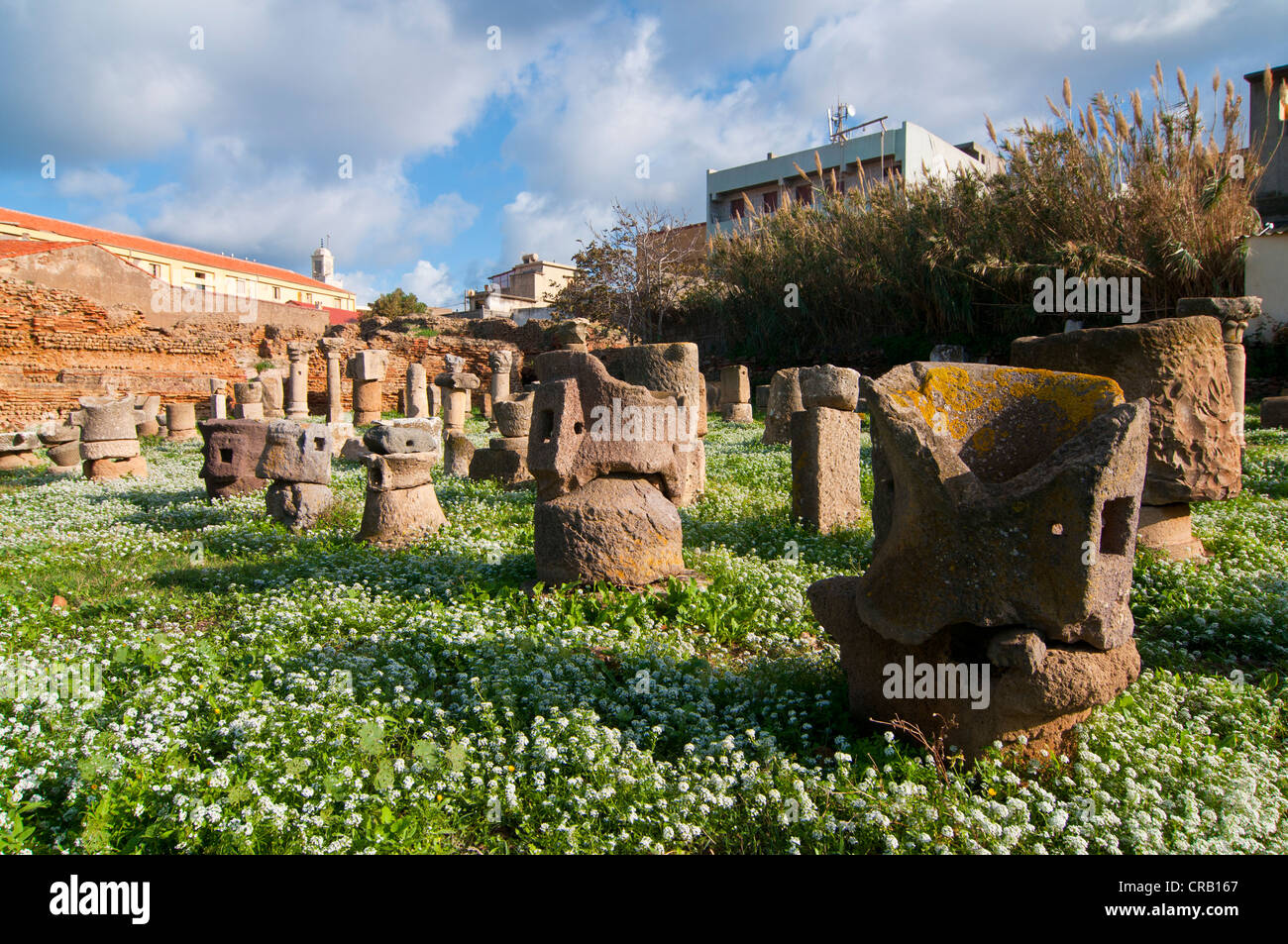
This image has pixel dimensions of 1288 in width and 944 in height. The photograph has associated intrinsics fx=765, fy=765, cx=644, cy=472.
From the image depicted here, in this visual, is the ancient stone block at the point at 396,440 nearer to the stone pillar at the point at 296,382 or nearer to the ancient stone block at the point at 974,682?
the ancient stone block at the point at 974,682

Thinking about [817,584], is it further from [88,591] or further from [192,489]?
[192,489]

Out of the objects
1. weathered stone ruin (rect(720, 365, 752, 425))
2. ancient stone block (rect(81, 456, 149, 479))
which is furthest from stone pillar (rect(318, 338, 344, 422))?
weathered stone ruin (rect(720, 365, 752, 425))

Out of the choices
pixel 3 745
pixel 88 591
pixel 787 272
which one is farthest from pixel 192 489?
pixel 787 272

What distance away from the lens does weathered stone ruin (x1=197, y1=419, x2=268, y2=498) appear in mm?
9500

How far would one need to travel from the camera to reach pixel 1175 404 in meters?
5.45

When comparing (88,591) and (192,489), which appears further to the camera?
(192,489)

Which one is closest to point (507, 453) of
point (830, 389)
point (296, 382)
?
point (830, 389)

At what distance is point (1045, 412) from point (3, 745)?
4480mm

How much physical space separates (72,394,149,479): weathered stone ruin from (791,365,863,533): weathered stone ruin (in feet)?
34.2

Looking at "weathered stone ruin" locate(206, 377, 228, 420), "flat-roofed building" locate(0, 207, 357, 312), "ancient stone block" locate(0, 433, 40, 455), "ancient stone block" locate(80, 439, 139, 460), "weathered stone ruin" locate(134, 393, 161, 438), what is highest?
"flat-roofed building" locate(0, 207, 357, 312)

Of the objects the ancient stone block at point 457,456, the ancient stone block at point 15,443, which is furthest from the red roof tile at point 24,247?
the ancient stone block at point 457,456

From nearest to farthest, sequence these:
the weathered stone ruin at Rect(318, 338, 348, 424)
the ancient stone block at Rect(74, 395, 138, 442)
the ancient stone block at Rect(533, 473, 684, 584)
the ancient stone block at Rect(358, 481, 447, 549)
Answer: the ancient stone block at Rect(533, 473, 684, 584)
the ancient stone block at Rect(358, 481, 447, 549)
the ancient stone block at Rect(74, 395, 138, 442)
the weathered stone ruin at Rect(318, 338, 348, 424)

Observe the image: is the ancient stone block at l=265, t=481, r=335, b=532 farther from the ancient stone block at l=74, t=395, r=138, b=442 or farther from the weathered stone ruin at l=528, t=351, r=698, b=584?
the ancient stone block at l=74, t=395, r=138, b=442
